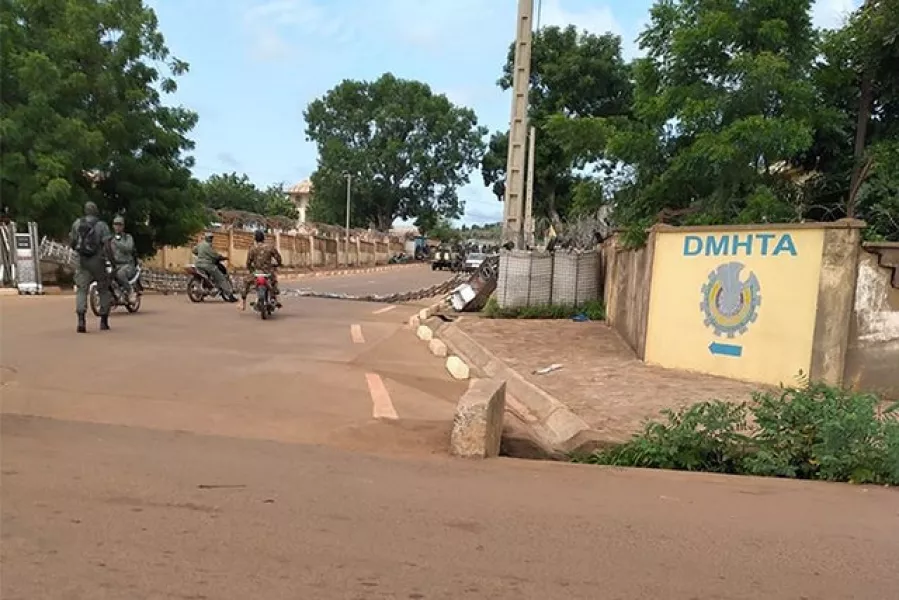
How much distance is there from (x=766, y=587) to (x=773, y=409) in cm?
268

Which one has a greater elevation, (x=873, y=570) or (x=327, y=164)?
(x=327, y=164)

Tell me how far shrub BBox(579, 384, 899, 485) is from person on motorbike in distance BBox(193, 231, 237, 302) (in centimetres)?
1322

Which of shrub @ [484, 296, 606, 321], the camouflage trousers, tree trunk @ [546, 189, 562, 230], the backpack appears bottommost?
shrub @ [484, 296, 606, 321]

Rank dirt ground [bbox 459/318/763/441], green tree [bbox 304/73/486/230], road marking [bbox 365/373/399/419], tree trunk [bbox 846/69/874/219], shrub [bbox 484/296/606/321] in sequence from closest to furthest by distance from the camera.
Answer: road marking [bbox 365/373/399/419] → dirt ground [bbox 459/318/763/441] → tree trunk [bbox 846/69/874/219] → shrub [bbox 484/296/606/321] → green tree [bbox 304/73/486/230]

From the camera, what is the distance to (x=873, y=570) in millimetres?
3783

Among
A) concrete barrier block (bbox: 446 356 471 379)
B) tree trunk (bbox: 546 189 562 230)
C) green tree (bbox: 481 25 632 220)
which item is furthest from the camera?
tree trunk (bbox: 546 189 562 230)

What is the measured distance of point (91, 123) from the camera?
797 inches

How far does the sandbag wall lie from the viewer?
14656 mm

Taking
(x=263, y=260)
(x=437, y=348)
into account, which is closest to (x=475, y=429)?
(x=437, y=348)

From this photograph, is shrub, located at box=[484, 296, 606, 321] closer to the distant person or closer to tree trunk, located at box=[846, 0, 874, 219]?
tree trunk, located at box=[846, 0, 874, 219]

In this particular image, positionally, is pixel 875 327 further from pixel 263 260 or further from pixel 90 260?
pixel 90 260

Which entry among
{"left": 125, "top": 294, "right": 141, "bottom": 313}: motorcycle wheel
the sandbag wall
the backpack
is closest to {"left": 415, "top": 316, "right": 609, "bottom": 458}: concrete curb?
the sandbag wall

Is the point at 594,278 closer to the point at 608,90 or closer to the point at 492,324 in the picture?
the point at 492,324

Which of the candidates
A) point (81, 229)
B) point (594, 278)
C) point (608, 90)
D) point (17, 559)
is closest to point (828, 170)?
point (594, 278)
